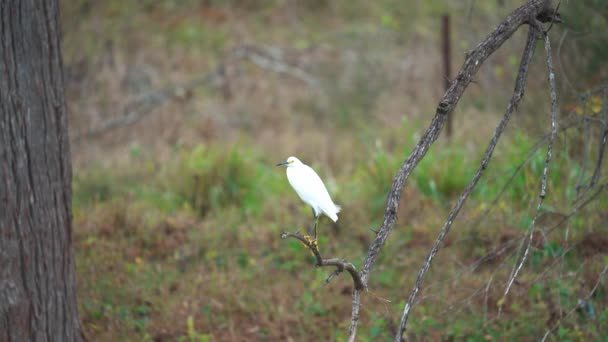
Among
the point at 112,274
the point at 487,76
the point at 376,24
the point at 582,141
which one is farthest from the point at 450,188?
the point at 376,24

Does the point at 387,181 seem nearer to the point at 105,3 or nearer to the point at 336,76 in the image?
the point at 336,76

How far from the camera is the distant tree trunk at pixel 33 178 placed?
306 centimetres

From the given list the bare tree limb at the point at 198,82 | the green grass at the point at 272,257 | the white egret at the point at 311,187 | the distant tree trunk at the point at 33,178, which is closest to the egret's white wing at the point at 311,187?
the white egret at the point at 311,187

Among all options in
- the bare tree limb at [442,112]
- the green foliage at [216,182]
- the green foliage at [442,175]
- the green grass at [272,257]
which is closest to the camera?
the bare tree limb at [442,112]

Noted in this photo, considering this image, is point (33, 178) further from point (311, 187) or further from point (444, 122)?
point (444, 122)

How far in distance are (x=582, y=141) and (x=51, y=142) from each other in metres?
4.25

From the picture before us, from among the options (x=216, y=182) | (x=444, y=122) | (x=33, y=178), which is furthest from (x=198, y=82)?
(x=444, y=122)

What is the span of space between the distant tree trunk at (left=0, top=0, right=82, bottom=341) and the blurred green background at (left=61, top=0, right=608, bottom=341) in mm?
1055

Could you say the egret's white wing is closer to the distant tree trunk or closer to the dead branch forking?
the dead branch forking

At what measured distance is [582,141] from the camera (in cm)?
538

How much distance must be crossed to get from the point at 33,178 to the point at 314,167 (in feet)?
15.3

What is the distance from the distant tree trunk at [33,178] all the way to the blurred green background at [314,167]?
105 cm

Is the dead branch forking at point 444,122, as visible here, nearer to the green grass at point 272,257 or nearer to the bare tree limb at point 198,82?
the green grass at point 272,257

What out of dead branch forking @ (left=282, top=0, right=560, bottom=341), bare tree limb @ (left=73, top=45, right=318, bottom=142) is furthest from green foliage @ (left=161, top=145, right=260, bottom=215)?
dead branch forking @ (left=282, top=0, right=560, bottom=341)
